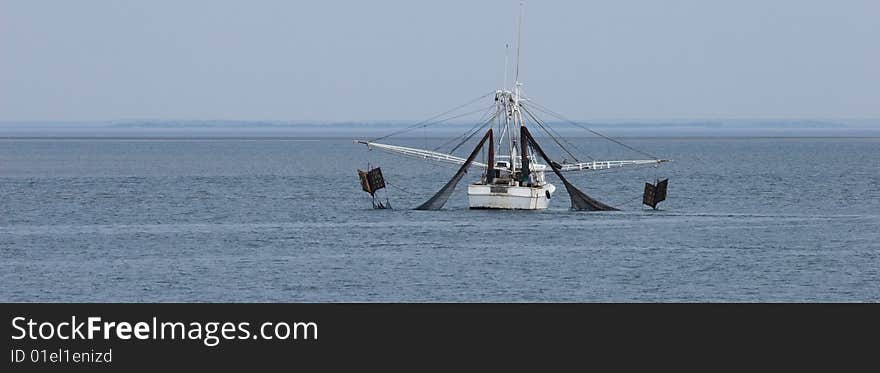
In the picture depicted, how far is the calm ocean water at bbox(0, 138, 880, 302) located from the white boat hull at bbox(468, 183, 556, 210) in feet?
2.93

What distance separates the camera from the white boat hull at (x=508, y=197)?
307ft

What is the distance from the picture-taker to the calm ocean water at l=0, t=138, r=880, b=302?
58.6 m

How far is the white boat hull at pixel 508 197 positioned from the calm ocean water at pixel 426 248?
892 millimetres

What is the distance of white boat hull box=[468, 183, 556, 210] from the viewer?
9350 cm

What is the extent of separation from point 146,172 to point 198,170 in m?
10.1

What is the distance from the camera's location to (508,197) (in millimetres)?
93500

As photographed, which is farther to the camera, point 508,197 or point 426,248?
point 508,197

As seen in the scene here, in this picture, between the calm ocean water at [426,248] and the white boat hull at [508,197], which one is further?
the white boat hull at [508,197]

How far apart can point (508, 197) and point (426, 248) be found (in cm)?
2088

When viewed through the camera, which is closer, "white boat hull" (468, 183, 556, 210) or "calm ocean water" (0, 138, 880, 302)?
"calm ocean water" (0, 138, 880, 302)

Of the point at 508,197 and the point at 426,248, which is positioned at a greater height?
the point at 508,197

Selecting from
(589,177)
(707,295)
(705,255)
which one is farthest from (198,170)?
(707,295)
